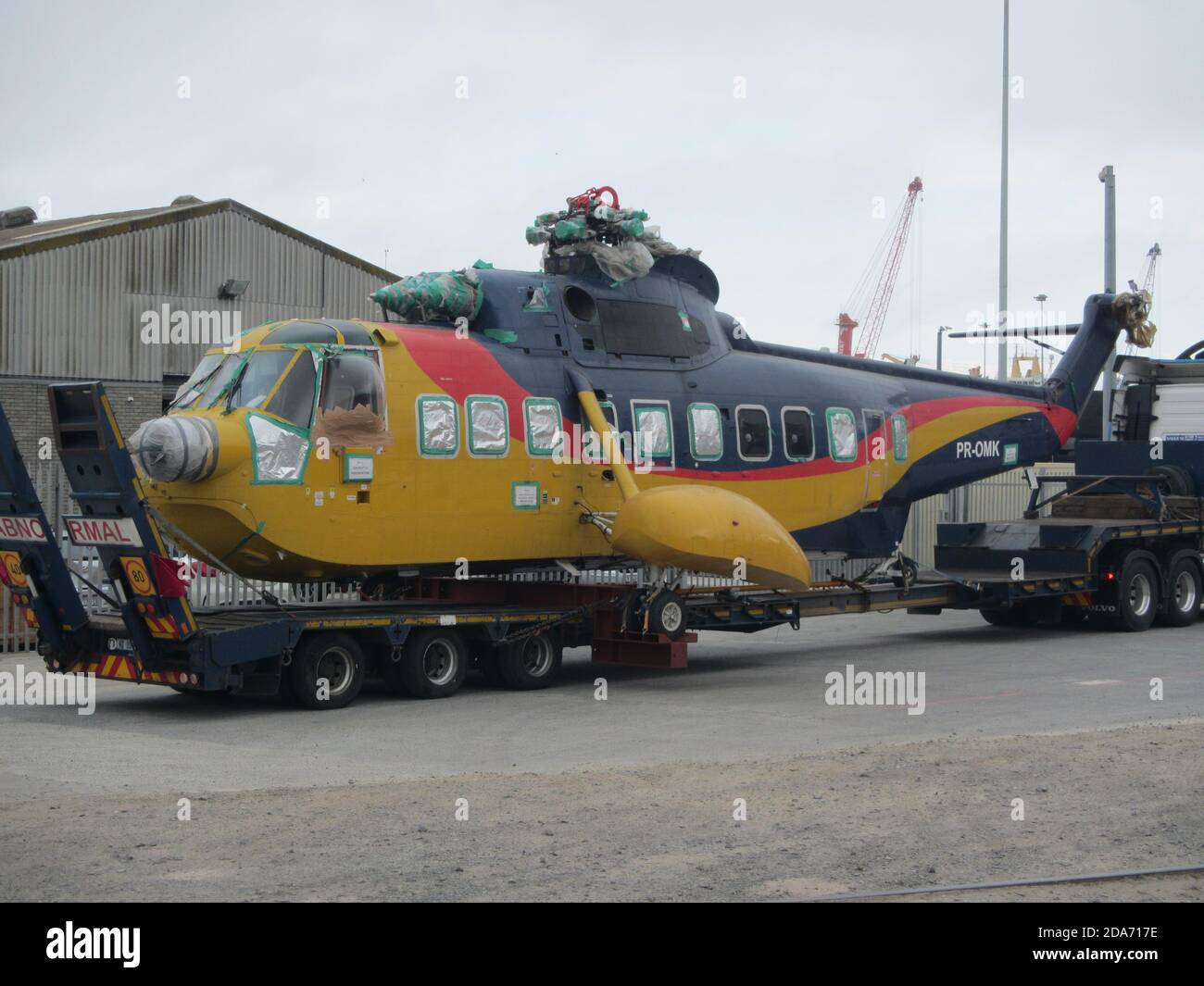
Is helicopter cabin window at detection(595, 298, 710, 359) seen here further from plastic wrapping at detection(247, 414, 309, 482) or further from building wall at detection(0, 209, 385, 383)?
building wall at detection(0, 209, 385, 383)

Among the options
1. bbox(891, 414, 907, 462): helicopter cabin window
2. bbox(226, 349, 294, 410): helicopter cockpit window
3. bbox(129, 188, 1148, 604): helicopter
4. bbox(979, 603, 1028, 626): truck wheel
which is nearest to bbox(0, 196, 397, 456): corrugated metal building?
bbox(979, 603, 1028, 626): truck wheel

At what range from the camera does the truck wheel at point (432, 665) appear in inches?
635

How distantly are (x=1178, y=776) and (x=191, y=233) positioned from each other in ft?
106

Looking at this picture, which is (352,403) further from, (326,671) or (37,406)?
(37,406)

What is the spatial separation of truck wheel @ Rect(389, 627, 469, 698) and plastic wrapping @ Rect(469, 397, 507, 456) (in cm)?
211

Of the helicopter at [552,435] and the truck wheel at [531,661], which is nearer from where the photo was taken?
the helicopter at [552,435]

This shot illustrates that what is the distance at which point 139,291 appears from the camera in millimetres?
37750

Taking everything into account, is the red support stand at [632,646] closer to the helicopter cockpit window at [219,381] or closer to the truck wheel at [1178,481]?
the helicopter cockpit window at [219,381]

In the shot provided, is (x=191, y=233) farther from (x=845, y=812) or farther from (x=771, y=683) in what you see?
(x=845, y=812)

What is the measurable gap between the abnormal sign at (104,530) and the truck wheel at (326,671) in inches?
83.1

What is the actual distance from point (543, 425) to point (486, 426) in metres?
0.84

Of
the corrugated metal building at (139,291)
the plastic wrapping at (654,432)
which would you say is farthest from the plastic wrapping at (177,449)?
the corrugated metal building at (139,291)

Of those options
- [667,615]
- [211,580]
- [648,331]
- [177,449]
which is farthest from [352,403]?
[211,580]

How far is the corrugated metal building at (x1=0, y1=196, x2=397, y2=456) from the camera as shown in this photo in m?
36.0
